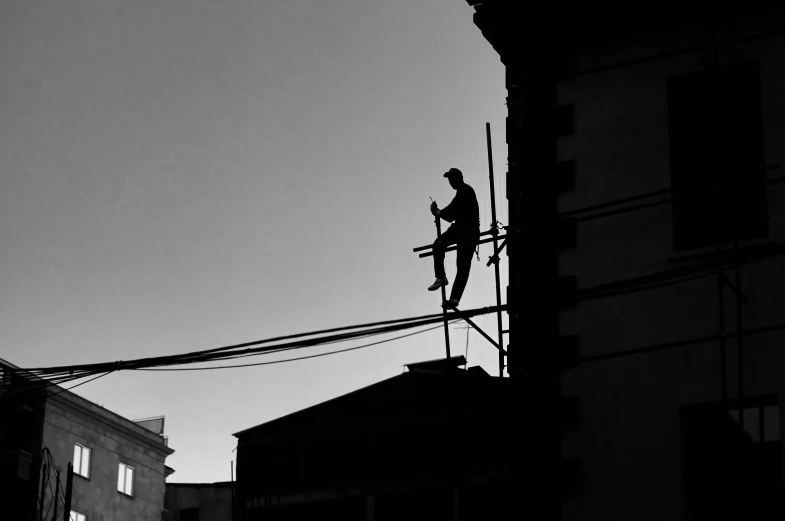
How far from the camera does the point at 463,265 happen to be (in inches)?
758

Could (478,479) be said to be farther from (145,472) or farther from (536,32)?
(145,472)

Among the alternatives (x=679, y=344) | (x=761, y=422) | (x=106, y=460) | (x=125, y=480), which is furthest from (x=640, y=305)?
(x=125, y=480)

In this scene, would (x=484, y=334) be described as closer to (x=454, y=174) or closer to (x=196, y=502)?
(x=454, y=174)

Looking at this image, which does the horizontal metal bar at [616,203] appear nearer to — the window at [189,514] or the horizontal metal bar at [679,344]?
the horizontal metal bar at [679,344]

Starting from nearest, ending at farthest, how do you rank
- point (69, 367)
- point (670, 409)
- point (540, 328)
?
point (670, 409), point (540, 328), point (69, 367)

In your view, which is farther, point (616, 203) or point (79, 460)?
point (79, 460)

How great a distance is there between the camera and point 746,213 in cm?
1625

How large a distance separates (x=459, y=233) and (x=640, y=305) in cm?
391

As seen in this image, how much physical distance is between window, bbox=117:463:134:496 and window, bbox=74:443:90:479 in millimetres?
2388

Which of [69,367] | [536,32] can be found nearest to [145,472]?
[69,367]

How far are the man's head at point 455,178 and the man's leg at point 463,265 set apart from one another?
1.33m

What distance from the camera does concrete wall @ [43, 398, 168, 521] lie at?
50719mm

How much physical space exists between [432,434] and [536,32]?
6.32 m

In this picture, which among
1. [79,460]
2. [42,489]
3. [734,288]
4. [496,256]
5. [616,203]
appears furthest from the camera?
[79,460]
